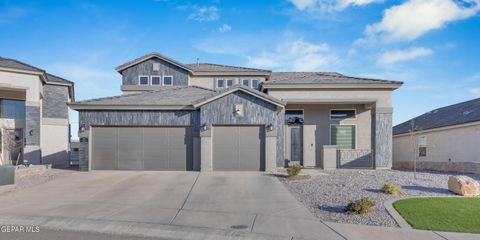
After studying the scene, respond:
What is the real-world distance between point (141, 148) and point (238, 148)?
5208 mm

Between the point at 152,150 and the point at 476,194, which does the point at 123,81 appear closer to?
the point at 152,150

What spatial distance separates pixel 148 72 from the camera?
2627cm

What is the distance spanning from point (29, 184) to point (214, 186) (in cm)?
762

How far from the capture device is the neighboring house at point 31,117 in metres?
22.6

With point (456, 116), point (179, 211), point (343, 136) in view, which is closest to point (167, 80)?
point (343, 136)

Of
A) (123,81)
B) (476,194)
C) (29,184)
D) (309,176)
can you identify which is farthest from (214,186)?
(123,81)

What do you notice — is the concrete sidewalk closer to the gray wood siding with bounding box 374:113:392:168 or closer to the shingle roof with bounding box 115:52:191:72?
the gray wood siding with bounding box 374:113:392:168

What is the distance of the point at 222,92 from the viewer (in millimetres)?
18594

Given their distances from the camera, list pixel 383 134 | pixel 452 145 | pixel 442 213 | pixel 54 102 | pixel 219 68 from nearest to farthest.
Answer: pixel 442 213 < pixel 383 134 < pixel 452 145 < pixel 54 102 < pixel 219 68

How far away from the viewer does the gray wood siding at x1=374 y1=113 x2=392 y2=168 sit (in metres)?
20.6

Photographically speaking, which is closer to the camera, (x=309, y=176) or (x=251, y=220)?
(x=251, y=220)

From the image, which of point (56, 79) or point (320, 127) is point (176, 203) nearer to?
point (320, 127)

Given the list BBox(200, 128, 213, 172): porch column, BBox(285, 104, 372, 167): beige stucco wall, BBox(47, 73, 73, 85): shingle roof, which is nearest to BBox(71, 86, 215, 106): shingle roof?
BBox(200, 128, 213, 172): porch column

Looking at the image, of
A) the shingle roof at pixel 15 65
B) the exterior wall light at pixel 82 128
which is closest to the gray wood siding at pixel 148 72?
the shingle roof at pixel 15 65
